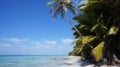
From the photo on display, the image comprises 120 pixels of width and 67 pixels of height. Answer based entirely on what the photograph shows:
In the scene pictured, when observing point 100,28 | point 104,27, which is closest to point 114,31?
point 104,27

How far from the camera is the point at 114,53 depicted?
48.4 ft

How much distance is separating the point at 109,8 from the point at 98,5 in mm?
974

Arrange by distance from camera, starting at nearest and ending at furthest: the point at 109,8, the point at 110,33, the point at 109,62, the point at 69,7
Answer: the point at 110,33, the point at 109,62, the point at 109,8, the point at 69,7

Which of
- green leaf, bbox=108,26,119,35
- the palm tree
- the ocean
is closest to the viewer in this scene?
green leaf, bbox=108,26,119,35

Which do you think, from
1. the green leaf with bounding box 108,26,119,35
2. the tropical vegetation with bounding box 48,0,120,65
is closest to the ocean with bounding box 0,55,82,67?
the tropical vegetation with bounding box 48,0,120,65

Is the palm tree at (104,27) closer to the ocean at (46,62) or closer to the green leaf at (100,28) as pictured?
the green leaf at (100,28)

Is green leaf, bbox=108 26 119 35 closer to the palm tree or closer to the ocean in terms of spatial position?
the palm tree

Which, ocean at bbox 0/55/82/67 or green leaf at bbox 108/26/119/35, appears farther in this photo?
ocean at bbox 0/55/82/67

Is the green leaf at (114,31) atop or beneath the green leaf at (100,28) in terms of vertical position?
beneath

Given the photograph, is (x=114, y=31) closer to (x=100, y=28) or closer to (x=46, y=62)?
(x=100, y=28)

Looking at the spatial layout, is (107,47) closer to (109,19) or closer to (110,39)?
(110,39)

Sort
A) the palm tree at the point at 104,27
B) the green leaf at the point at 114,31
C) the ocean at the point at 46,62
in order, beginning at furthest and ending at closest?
the ocean at the point at 46,62
the palm tree at the point at 104,27
the green leaf at the point at 114,31

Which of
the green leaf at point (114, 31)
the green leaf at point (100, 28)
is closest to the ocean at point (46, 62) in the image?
the green leaf at point (100, 28)

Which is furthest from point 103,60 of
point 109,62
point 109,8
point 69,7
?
point 69,7
